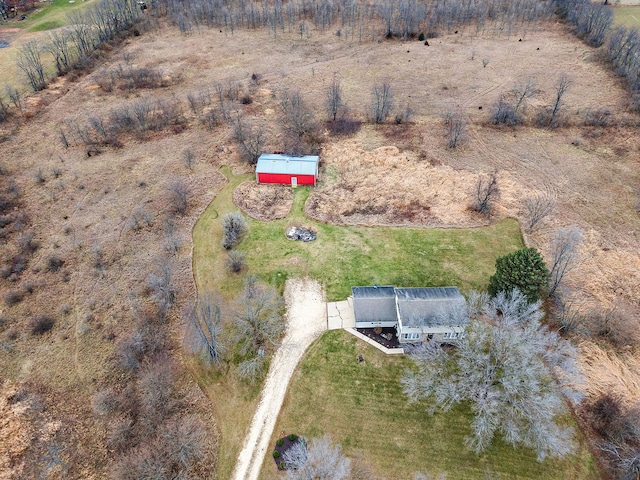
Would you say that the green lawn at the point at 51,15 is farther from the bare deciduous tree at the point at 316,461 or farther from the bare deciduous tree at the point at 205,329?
the bare deciduous tree at the point at 316,461

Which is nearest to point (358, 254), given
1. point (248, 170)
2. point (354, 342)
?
point (354, 342)

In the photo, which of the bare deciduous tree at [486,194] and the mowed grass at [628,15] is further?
the mowed grass at [628,15]

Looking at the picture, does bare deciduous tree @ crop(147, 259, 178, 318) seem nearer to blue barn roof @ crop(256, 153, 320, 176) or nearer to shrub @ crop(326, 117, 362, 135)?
blue barn roof @ crop(256, 153, 320, 176)

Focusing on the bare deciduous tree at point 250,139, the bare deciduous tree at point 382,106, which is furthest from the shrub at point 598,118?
the bare deciduous tree at point 250,139

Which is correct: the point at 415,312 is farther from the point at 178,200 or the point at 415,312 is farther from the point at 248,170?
the point at 248,170

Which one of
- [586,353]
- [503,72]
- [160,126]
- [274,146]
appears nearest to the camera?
[586,353]

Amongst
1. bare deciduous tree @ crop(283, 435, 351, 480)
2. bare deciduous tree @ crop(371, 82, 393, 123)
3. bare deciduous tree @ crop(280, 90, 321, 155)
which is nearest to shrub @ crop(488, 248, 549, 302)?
bare deciduous tree @ crop(283, 435, 351, 480)

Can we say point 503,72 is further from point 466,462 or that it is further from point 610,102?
point 466,462

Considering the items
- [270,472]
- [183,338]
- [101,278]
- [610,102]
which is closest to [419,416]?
[270,472]
